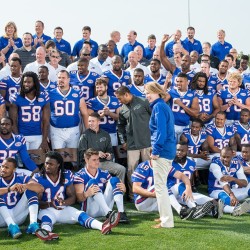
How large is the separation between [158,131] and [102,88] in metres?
2.37

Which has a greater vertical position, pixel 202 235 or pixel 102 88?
pixel 102 88

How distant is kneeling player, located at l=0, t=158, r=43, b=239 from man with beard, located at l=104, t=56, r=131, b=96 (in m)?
2.83

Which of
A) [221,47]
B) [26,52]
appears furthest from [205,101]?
[221,47]

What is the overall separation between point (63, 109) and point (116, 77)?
52.3 inches

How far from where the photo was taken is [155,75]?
30.7 ft

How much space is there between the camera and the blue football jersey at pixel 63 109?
809 cm

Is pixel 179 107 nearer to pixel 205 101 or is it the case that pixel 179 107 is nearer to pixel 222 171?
pixel 205 101

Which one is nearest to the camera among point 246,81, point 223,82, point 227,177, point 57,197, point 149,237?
point 149,237

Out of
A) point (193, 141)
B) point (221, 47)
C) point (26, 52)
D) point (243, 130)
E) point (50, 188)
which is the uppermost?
point (221, 47)

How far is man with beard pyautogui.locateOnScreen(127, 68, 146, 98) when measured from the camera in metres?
8.76

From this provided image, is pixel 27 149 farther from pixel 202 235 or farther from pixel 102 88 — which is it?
pixel 202 235

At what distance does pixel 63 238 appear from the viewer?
607cm

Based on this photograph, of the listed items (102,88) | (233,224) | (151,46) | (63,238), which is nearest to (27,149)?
(102,88)

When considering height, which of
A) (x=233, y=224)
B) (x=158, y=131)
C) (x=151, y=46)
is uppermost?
(x=151, y=46)
